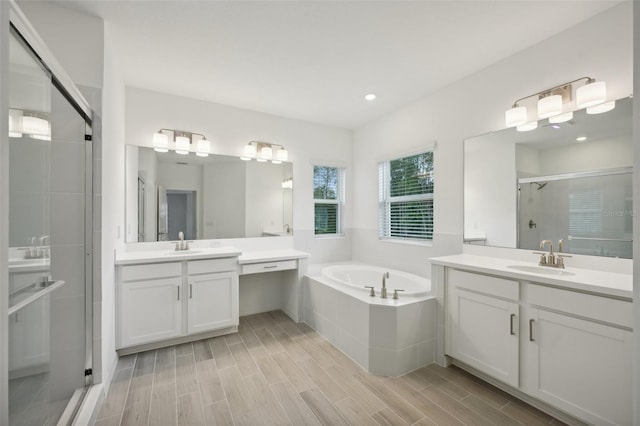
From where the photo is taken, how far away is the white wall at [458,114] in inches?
69.6

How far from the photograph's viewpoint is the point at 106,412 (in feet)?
5.52

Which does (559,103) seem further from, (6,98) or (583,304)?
(6,98)

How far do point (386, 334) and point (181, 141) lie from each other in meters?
2.81

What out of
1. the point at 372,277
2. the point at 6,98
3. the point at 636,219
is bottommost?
the point at 372,277

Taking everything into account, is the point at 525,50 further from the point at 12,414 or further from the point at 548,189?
the point at 12,414

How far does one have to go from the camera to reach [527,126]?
84.3 inches

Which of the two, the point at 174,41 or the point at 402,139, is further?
the point at 402,139

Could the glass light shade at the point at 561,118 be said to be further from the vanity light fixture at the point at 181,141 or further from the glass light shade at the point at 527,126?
the vanity light fixture at the point at 181,141

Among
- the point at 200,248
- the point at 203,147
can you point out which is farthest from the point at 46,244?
the point at 203,147

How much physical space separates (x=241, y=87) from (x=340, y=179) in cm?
192

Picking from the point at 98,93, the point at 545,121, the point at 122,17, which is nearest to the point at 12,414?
the point at 98,93

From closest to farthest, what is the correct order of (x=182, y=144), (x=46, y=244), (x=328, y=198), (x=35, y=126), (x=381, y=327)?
1. (x=35, y=126)
2. (x=46, y=244)
3. (x=381, y=327)
4. (x=182, y=144)
5. (x=328, y=198)

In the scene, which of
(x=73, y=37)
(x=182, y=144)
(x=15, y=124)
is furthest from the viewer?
(x=182, y=144)

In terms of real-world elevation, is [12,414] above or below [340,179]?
below
